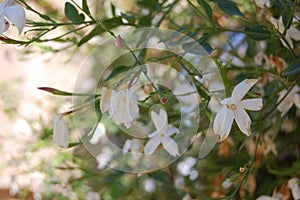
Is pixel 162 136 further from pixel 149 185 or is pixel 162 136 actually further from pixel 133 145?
pixel 149 185

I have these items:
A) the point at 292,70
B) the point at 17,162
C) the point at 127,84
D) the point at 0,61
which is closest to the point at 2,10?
the point at 127,84

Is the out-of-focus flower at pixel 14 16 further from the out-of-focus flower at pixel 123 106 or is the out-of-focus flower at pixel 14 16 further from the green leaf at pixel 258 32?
the green leaf at pixel 258 32

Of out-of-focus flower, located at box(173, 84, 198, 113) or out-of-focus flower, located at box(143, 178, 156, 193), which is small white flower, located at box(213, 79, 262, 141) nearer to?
out-of-focus flower, located at box(173, 84, 198, 113)

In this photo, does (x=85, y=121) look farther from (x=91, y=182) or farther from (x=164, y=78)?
(x=91, y=182)

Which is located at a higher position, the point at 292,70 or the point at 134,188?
the point at 292,70

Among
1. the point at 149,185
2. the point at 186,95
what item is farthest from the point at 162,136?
the point at 149,185

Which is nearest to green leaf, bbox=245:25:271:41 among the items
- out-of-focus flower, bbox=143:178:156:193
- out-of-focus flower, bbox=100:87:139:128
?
out-of-focus flower, bbox=100:87:139:128
